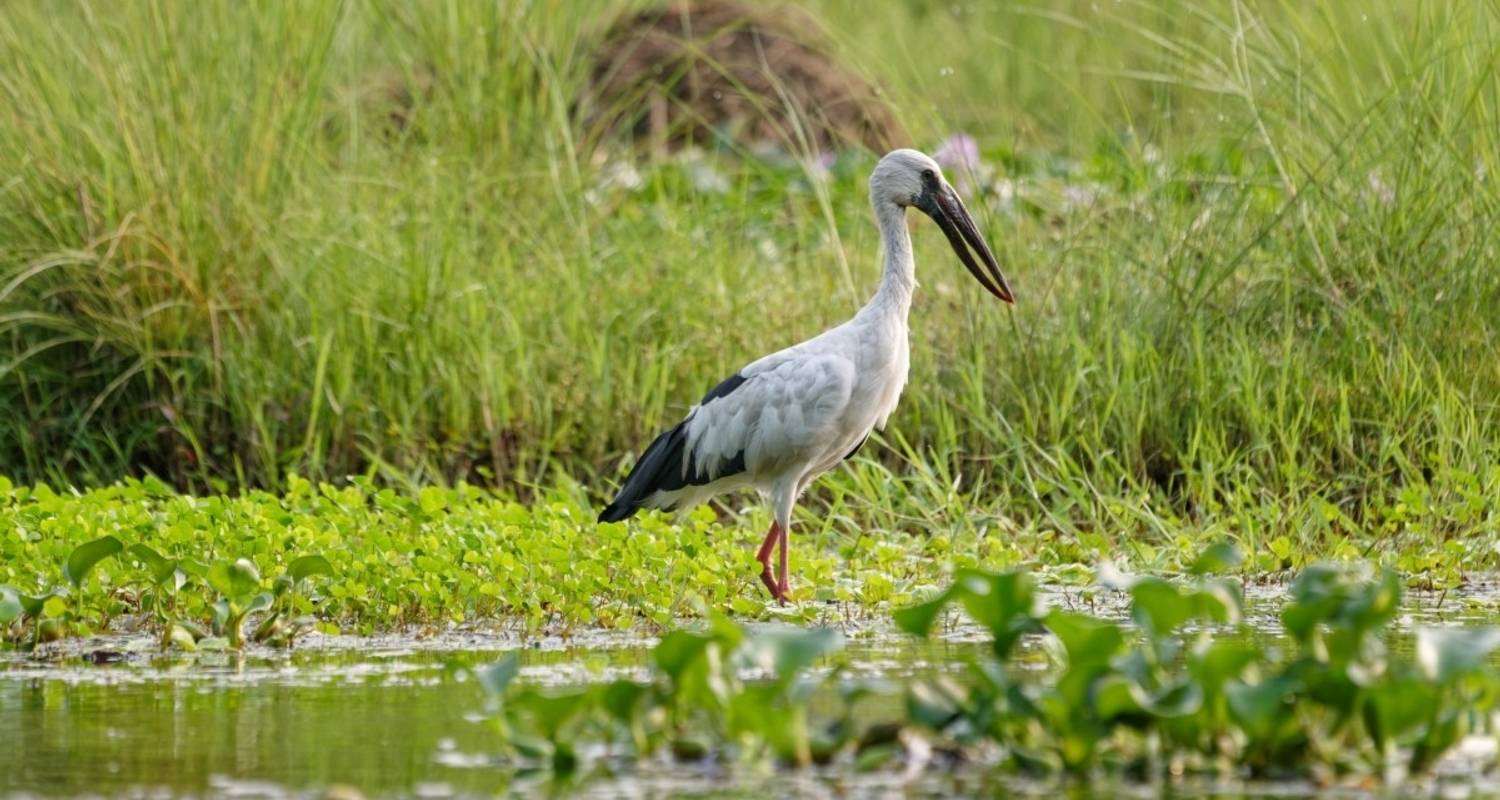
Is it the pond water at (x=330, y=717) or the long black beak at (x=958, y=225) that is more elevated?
the long black beak at (x=958, y=225)

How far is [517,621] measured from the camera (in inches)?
231

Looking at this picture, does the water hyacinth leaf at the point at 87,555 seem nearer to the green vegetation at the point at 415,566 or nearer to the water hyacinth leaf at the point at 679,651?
the green vegetation at the point at 415,566

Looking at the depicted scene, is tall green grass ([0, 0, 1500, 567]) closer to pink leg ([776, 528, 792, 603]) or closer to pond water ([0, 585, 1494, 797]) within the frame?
pink leg ([776, 528, 792, 603])

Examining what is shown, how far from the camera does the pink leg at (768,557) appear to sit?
20.7ft

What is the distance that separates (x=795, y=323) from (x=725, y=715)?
14.9ft

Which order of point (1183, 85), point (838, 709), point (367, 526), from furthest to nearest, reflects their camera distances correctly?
point (1183, 85) → point (367, 526) → point (838, 709)

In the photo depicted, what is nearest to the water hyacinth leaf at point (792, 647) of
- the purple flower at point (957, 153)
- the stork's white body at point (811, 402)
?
A: the stork's white body at point (811, 402)

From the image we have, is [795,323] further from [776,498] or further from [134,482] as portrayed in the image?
[134,482]

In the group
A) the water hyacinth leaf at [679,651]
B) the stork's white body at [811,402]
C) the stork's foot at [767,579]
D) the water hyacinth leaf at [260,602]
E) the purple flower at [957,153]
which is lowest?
the water hyacinth leaf at [679,651]

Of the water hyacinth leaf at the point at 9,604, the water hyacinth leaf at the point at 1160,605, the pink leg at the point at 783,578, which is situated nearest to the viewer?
the water hyacinth leaf at the point at 1160,605

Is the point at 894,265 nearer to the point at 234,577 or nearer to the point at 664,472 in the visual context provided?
the point at 664,472

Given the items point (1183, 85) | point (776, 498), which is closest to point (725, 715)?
point (776, 498)

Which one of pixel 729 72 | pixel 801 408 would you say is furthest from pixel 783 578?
pixel 729 72

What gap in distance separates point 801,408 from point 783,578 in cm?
50
